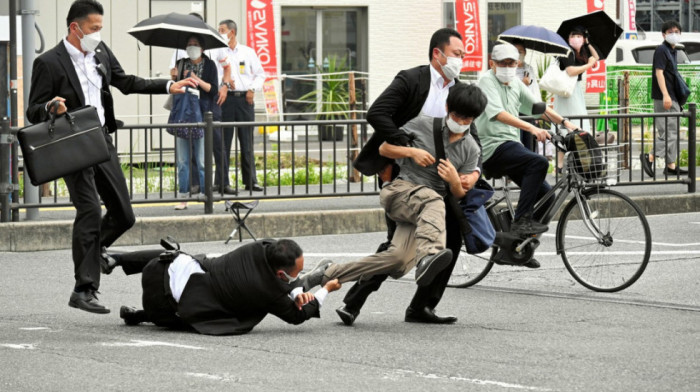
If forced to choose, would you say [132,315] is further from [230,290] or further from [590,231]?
[590,231]

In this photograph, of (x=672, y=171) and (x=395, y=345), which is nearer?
(x=395, y=345)

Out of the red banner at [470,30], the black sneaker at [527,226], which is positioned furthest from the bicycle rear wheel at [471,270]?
the red banner at [470,30]

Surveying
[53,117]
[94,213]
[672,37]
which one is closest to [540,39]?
[672,37]

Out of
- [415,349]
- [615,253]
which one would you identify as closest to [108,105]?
[415,349]

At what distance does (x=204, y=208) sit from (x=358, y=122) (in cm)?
180

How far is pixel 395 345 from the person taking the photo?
781 cm

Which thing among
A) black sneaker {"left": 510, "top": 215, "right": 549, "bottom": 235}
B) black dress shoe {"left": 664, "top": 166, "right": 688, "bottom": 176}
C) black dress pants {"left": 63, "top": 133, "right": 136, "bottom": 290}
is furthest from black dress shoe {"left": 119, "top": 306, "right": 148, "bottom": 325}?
black dress shoe {"left": 664, "top": 166, "right": 688, "bottom": 176}

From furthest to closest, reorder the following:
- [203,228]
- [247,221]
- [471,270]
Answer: [247,221], [203,228], [471,270]

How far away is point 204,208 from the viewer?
45.7ft

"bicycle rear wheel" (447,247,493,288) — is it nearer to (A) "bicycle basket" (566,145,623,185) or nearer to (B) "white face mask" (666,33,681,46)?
(A) "bicycle basket" (566,145,623,185)

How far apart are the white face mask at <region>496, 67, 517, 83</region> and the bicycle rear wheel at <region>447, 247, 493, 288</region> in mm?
1254

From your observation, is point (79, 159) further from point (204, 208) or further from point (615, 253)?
point (204, 208)

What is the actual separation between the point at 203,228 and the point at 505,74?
4187mm

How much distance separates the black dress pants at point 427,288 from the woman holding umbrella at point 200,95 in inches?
227
